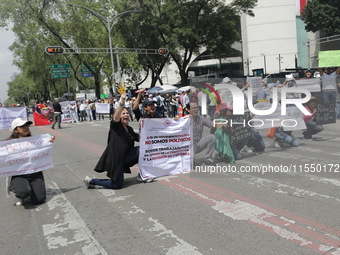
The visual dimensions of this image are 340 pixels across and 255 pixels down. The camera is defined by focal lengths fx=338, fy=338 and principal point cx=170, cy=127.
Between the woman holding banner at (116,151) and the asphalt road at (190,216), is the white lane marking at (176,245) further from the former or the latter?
the woman holding banner at (116,151)

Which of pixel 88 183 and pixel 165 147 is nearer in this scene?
pixel 88 183

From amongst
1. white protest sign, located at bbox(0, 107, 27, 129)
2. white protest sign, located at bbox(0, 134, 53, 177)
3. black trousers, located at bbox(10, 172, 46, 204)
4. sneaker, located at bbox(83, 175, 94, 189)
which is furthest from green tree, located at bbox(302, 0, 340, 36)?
black trousers, located at bbox(10, 172, 46, 204)

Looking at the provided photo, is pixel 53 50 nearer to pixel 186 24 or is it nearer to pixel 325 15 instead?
pixel 186 24

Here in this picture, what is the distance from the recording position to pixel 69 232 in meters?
4.23

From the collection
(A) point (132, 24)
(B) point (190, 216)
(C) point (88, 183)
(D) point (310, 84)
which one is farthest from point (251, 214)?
(A) point (132, 24)

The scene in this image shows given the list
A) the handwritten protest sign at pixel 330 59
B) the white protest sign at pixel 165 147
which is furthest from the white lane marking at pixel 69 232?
the handwritten protest sign at pixel 330 59

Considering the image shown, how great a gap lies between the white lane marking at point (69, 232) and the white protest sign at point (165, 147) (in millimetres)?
1711

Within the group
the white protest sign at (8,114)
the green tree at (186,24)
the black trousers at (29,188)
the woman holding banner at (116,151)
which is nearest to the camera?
the black trousers at (29,188)

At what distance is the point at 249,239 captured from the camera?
370cm

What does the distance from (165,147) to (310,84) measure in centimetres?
535

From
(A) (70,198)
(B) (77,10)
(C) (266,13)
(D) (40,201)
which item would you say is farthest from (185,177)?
(C) (266,13)

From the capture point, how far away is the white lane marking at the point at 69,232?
12.5ft

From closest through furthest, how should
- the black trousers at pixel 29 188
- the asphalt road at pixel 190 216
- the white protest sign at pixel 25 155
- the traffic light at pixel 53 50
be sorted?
the asphalt road at pixel 190 216 → the black trousers at pixel 29 188 → the white protest sign at pixel 25 155 → the traffic light at pixel 53 50

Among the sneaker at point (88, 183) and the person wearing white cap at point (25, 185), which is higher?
the person wearing white cap at point (25, 185)
